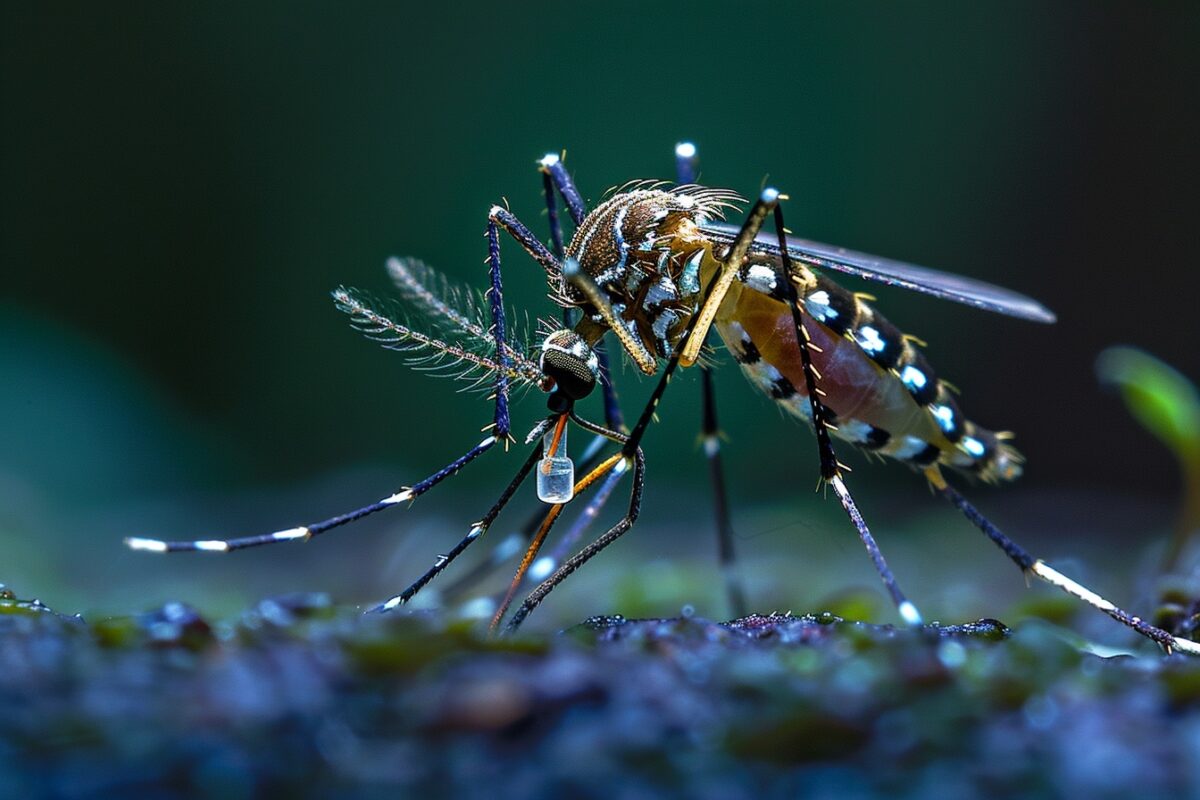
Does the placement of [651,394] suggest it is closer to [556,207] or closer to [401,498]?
[401,498]

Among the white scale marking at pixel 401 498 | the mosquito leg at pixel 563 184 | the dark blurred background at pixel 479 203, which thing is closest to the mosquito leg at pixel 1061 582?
the mosquito leg at pixel 563 184

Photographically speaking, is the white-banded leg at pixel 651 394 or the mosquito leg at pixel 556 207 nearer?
the white-banded leg at pixel 651 394

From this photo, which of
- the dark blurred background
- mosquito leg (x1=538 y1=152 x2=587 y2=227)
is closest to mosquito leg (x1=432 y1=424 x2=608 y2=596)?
mosquito leg (x1=538 y1=152 x2=587 y2=227)

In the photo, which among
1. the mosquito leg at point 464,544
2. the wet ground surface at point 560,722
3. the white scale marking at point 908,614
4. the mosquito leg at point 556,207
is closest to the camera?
the wet ground surface at point 560,722

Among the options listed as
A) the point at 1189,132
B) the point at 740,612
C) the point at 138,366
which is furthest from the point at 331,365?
the point at 1189,132

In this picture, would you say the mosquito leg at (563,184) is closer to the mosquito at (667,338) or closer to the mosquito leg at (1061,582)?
the mosquito at (667,338)

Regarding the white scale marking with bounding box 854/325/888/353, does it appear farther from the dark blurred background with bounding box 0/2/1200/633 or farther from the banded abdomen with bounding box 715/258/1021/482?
the dark blurred background with bounding box 0/2/1200/633
